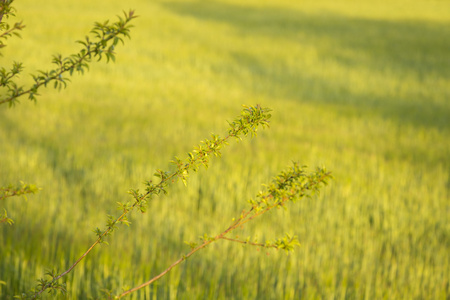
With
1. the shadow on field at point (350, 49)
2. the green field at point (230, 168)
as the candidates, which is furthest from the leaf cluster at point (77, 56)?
the shadow on field at point (350, 49)

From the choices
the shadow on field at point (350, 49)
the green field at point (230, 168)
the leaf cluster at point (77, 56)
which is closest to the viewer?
the leaf cluster at point (77, 56)

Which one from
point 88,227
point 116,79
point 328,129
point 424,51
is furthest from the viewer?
point 424,51

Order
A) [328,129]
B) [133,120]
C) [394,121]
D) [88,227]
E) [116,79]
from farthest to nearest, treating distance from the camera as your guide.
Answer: [116,79] → [394,121] → [328,129] → [133,120] → [88,227]

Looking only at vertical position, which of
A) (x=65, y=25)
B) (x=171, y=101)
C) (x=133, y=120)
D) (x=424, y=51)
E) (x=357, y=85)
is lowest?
(x=133, y=120)

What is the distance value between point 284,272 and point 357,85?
316 inches

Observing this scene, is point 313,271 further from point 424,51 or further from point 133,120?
point 424,51

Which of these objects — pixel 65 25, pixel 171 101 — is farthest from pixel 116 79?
pixel 65 25

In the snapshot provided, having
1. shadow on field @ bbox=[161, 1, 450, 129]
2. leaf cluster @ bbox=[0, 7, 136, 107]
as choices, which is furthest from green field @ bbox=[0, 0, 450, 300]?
leaf cluster @ bbox=[0, 7, 136, 107]

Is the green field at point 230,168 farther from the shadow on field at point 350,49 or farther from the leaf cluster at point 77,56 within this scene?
the leaf cluster at point 77,56

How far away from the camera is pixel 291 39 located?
16094 mm

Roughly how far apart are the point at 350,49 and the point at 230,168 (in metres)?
10.5

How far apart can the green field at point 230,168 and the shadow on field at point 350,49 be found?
0.08 metres

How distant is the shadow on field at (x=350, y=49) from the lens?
9328mm

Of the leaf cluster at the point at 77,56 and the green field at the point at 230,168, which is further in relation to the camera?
the green field at the point at 230,168
